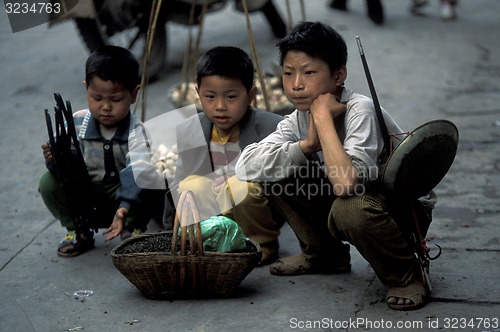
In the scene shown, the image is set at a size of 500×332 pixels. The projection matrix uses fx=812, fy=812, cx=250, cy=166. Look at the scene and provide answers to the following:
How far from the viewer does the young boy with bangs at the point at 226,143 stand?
136 inches

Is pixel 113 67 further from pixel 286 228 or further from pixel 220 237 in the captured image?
pixel 286 228

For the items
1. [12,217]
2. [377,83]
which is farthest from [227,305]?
[377,83]

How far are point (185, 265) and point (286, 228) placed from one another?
1.11 metres

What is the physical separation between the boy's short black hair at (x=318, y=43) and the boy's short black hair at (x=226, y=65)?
37 cm

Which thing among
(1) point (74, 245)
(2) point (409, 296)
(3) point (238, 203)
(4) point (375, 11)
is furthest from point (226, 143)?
(4) point (375, 11)

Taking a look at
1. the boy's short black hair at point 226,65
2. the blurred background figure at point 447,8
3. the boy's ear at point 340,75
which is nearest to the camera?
the boy's ear at point 340,75

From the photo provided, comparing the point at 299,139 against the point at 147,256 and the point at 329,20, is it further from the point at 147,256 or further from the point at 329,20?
the point at 329,20

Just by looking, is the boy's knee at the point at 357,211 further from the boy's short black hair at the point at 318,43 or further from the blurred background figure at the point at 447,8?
the blurred background figure at the point at 447,8

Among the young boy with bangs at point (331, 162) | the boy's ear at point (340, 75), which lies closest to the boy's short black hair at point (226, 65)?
the young boy with bangs at point (331, 162)

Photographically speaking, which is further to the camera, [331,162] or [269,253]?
[269,253]

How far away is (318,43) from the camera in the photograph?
3.04m

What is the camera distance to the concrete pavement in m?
3.03

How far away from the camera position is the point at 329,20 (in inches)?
330

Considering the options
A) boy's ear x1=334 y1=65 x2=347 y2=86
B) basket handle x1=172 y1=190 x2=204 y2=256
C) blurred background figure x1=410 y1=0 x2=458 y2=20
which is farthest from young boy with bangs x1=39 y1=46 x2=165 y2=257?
blurred background figure x1=410 y1=0 x2=458 y2=20
